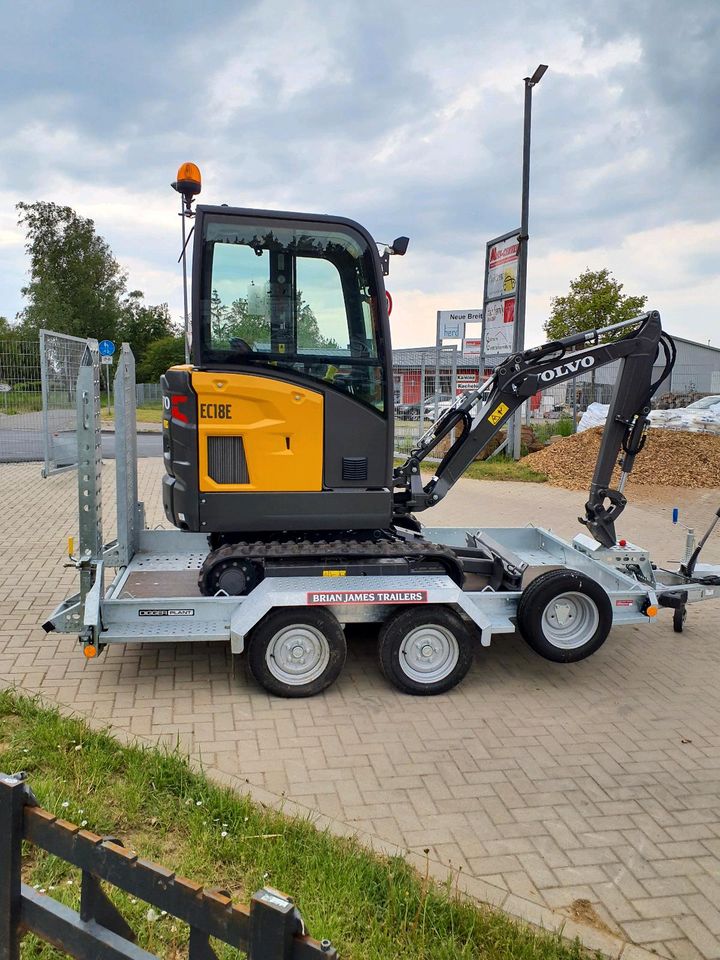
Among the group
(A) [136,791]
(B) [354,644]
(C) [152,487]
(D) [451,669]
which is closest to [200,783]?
(A) [136,791]

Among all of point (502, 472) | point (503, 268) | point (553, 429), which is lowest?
point (502, 472)

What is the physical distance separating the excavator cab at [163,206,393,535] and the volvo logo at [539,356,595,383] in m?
A: 1.42

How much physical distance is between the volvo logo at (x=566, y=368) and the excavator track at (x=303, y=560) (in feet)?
5.43

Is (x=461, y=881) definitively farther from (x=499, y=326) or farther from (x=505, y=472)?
(x=499, y=326)

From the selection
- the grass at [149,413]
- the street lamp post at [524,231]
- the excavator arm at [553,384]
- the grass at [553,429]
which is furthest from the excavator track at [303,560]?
the grass at [149,413]

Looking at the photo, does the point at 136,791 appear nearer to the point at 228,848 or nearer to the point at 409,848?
the point at 228,848

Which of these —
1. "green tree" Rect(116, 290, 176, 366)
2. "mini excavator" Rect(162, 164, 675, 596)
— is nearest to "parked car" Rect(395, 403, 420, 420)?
"mini excavator" Rect(162, 164, 675, 596)

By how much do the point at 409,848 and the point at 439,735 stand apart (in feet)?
3.74

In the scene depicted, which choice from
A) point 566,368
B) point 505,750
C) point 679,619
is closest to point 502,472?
point 679,619

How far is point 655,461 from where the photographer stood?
15352 mm

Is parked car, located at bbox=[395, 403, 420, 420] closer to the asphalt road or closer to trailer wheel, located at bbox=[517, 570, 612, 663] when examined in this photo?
the asphalt road

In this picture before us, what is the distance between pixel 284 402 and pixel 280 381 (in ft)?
0.46

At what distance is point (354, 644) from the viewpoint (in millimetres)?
6137

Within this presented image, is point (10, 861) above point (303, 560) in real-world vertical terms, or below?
below
